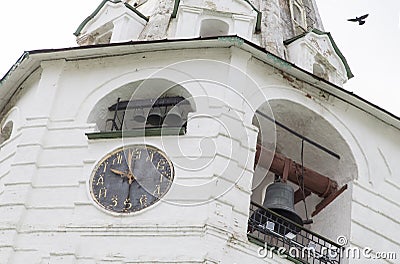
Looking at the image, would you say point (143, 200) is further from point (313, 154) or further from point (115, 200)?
point (313, 154)

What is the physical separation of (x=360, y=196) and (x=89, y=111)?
3.73 metres

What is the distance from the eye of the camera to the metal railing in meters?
12.9

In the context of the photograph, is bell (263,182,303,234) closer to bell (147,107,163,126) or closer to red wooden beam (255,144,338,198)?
red wooden beam (255,144,338,198)

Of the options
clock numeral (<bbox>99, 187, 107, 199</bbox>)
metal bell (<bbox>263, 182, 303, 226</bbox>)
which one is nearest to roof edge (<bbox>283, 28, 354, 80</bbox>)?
metal bell (<bbox>263, 182, 303, 226</bbox>)

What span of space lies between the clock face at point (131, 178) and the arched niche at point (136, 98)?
0.95 metres

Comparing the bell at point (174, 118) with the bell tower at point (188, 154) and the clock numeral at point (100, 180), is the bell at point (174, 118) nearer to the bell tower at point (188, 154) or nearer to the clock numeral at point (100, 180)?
the bell tower at point (188, 154)

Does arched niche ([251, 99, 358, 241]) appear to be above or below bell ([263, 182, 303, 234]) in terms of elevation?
above

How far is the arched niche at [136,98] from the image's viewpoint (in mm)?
14031

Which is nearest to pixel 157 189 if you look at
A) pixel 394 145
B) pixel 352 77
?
pixel 394 145

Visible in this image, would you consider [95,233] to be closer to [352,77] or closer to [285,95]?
[285,95]

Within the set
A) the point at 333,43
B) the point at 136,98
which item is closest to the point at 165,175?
the point at 136,98

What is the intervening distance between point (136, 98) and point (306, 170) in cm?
255

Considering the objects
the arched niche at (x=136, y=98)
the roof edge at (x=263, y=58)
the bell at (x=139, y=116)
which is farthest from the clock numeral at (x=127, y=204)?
the roof edge at (x=263, y=58)

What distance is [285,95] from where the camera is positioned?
14.1 m
